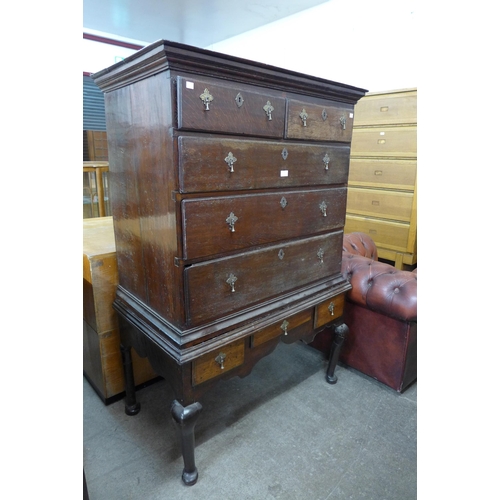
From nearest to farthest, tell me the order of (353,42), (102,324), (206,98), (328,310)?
(206,98) < (102,324) < (328,310) < (353,42)

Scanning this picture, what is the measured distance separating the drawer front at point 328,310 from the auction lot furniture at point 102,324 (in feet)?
3.15

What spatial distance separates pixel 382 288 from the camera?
1906 mm

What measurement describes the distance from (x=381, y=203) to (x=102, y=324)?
2741 millimetres

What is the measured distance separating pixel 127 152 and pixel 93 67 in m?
5.13

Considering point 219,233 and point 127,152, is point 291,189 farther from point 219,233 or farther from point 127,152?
point 127,152

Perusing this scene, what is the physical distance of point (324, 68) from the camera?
4.08 meters

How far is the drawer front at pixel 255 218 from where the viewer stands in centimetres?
119

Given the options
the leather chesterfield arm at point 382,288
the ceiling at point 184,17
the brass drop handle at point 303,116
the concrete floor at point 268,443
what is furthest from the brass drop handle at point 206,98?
the ceiling at point 184,17

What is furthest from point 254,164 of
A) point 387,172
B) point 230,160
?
point 387,172

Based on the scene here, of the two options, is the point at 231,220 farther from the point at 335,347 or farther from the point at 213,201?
the point at 335,347

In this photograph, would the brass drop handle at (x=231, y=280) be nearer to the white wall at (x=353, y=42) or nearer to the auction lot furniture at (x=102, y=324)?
the auction lot furniture at (x=102, y=324)

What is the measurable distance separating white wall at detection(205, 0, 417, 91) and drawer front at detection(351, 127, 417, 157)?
1.75ft
